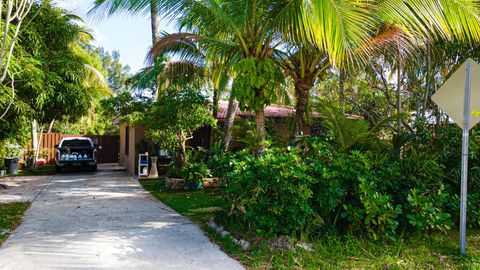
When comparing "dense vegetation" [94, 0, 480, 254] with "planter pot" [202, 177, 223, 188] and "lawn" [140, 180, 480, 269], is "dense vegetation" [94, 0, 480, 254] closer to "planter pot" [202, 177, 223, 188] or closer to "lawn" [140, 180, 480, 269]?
"lawn" [140, 180, 480, 269]

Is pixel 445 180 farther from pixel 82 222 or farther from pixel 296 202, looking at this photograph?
pixel 82 222

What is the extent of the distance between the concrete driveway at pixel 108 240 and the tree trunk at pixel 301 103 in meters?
3.26

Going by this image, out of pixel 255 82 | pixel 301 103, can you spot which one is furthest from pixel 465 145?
pixel 301 103

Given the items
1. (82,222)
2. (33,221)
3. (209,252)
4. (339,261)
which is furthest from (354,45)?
(33,221)

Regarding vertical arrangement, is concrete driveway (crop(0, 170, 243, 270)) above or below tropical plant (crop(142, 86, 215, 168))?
below

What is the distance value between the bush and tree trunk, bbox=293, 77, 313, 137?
120 inches

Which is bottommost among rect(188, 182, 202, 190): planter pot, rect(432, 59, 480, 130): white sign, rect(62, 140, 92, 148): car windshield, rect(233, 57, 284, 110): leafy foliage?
rect(188, 182, 202, 190): planter pot

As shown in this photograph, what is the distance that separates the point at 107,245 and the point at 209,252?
1459 millimetres

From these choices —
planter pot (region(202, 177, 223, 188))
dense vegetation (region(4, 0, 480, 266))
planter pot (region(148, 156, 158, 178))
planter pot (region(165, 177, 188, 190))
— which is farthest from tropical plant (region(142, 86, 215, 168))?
planter pot (region(148, 156, 158, 178))

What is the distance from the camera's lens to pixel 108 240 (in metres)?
5.52

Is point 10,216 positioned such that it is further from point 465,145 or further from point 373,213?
point 465,145

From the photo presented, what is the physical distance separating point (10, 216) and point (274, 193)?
531 cm

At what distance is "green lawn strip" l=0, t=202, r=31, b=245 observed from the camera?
6.04 m

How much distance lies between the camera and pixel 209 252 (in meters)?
5.07
